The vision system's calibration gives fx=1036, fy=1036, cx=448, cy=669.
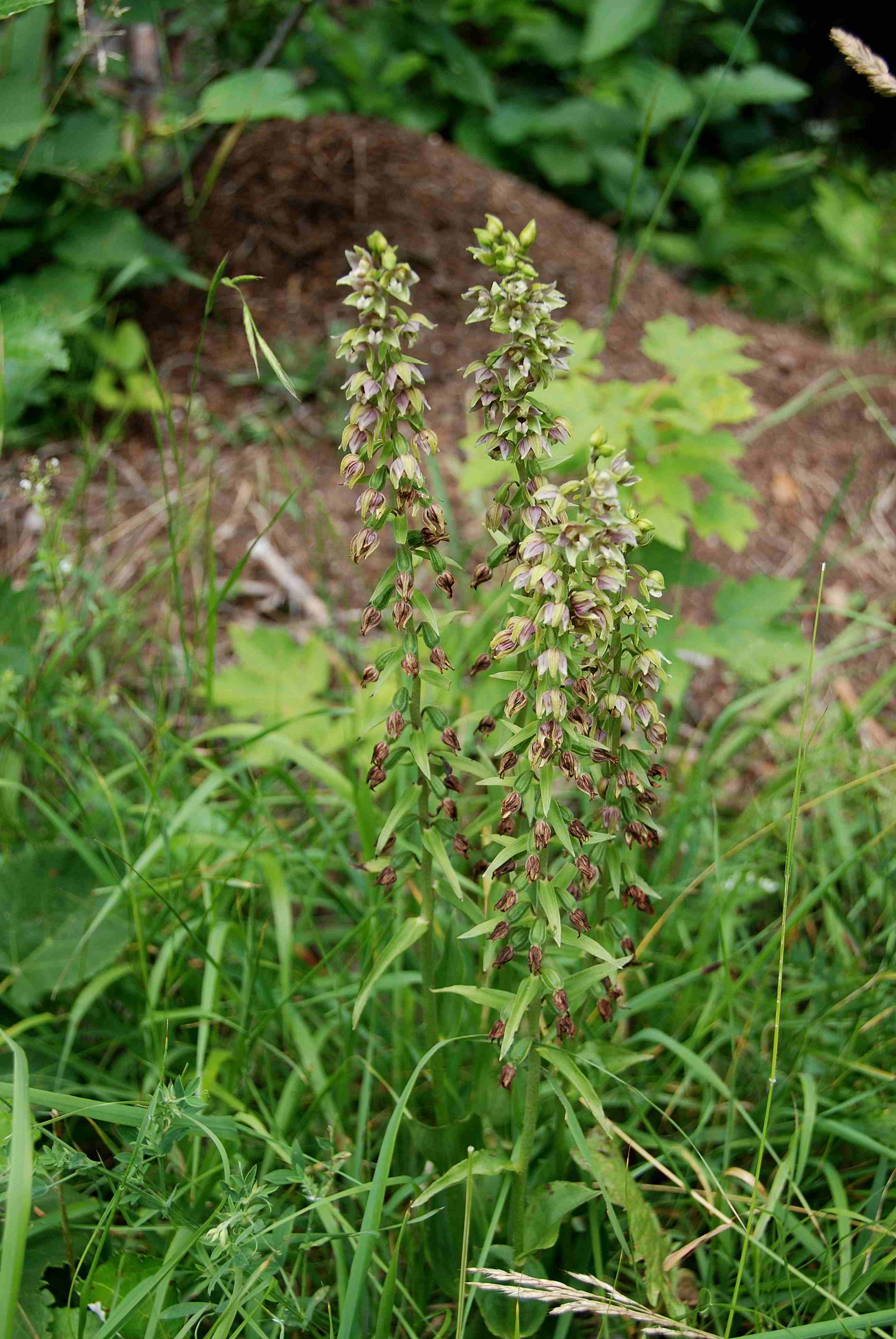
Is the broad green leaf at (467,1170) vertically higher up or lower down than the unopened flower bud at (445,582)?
lower down

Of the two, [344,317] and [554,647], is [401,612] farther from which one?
[344,317]

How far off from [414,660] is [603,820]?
0.36 meters

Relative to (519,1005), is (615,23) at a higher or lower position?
higher

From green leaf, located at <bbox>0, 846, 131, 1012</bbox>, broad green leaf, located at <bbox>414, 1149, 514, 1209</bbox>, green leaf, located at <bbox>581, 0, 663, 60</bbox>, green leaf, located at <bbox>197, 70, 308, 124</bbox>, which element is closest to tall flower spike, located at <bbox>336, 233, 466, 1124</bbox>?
broad green leaf, located at <bbox>414, 1149, 514, 1209</bbox>

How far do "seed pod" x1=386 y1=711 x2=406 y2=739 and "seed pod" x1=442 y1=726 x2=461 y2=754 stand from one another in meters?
0.06

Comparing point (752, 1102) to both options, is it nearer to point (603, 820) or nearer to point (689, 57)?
point (603, 820)

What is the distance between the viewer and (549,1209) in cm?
158

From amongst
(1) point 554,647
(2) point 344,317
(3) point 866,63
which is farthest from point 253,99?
(1) point 554,647

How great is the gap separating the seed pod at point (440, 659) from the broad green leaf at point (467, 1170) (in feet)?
2.19

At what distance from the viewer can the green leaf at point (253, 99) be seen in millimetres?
3039

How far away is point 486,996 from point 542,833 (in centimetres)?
31

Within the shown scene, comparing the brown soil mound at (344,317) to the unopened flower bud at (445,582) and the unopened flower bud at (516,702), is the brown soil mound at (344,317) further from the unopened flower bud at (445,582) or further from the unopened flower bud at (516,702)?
the unopened flower bud at (516,702)

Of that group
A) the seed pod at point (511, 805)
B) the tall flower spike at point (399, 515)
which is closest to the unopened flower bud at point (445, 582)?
the tall flower spike at point (399, 515)

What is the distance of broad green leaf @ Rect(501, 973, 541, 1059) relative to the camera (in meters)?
1.35
